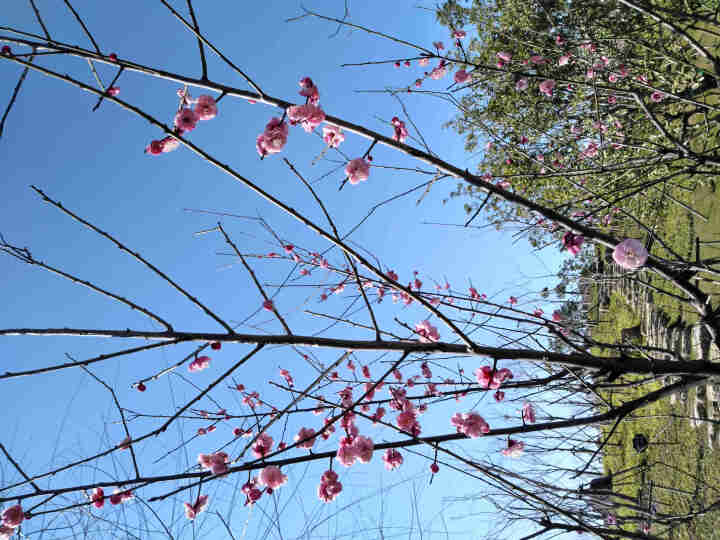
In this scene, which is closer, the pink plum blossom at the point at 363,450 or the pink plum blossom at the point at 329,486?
the pink plum blossom at the point at 363,450

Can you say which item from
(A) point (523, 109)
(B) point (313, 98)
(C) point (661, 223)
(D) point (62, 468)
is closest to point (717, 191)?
(C) point (661, 223)

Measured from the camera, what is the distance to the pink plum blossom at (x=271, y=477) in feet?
6.50

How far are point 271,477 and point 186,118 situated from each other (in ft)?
5.64

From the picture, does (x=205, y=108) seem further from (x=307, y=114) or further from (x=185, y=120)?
(x=307, y=114)

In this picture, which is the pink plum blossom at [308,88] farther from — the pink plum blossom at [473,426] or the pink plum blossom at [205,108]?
the pink plum blossom at [473,426]

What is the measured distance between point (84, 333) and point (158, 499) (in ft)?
2.01

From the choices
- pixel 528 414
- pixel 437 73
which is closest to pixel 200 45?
pixel 528 414

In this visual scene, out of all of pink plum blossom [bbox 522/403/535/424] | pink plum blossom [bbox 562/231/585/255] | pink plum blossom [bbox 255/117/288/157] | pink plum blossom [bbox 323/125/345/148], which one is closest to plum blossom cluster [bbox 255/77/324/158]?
pink plum blossom [bbox 255/117/288/157]

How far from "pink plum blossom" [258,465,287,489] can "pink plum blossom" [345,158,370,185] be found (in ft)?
4.95

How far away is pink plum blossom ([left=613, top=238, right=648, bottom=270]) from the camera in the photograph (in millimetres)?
1982

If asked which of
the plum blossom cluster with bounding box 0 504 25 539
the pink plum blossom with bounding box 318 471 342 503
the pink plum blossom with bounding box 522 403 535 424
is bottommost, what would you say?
the plum blossom cluster with bounding box 0 504 25 539

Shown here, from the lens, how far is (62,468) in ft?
5.09

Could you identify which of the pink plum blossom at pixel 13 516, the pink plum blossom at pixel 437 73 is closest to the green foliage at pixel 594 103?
the pink plum blossom at pixel 437 73

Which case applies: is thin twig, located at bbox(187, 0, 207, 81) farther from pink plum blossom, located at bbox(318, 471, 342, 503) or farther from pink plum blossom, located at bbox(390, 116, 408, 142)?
pink plum blossom, located at bbox(318, 471, 342, 503)
